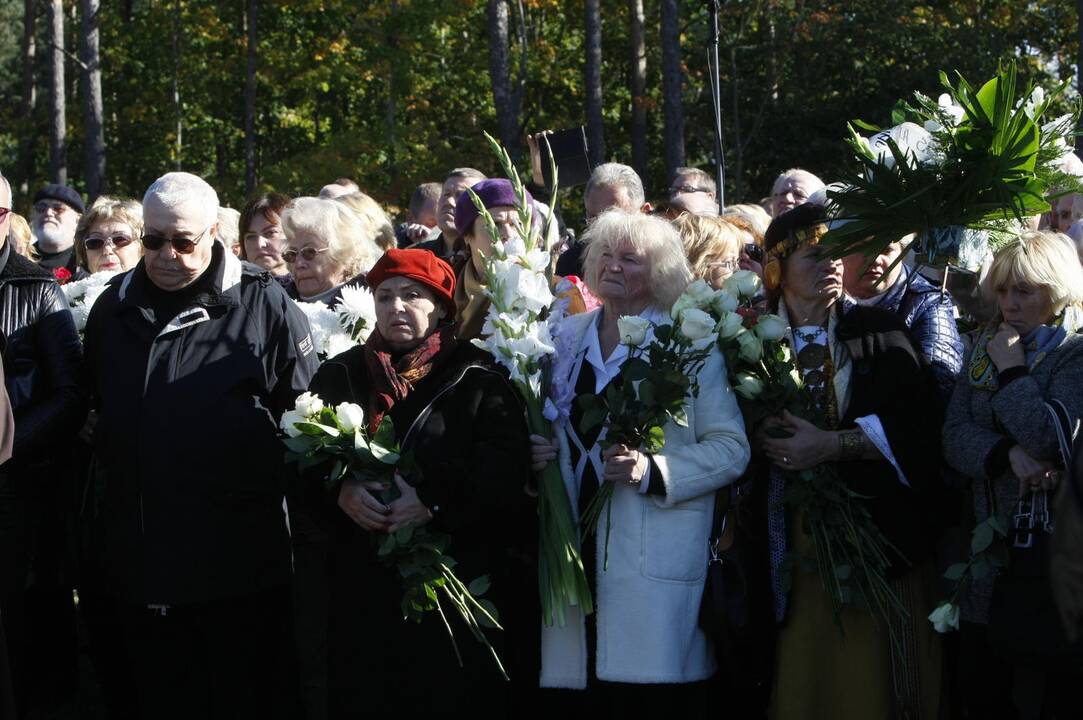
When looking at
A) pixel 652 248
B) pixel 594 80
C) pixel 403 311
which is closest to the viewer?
pixel 403 311

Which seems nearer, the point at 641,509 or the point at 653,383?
the point at 653,383

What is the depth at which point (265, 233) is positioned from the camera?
6.16 meters

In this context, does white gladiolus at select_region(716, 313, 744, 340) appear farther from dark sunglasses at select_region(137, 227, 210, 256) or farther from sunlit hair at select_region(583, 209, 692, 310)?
dark sunglasses at select_region(137, 227, 210, 256)

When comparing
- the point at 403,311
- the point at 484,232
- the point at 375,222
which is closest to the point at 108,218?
the point at 375,222

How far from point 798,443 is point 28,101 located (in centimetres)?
3103

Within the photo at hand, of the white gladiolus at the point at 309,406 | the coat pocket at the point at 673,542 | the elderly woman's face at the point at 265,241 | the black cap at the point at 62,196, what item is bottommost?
the coat pocket at the point at 673,542

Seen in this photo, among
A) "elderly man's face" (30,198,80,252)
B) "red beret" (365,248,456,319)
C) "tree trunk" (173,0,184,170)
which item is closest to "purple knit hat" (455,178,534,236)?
"red beret" (365,248,456,319)

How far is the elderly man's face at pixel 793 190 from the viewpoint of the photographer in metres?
6.89

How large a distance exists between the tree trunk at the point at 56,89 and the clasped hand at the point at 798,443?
1947 centimetres

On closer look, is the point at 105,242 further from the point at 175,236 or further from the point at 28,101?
the point at 28,101

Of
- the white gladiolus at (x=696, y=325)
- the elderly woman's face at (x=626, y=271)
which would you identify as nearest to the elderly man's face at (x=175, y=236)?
the elderly woman's face at (x=626, y=271)

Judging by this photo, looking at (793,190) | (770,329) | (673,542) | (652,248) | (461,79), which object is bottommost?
(673,542)

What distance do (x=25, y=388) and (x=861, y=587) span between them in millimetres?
3031

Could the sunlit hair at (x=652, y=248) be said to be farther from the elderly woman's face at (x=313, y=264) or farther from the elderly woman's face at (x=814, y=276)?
the elderly woman's face at (x=313, y=264)
